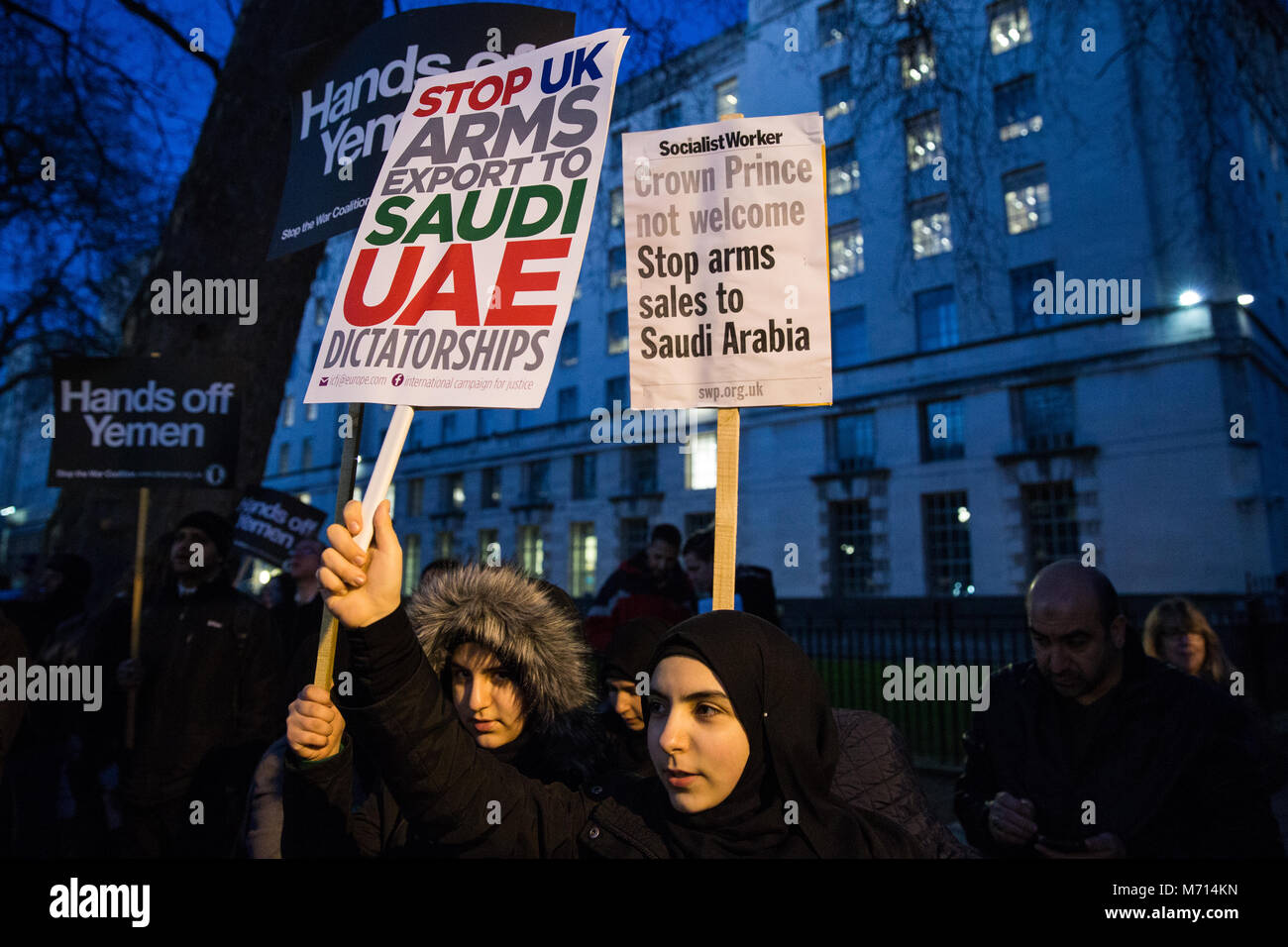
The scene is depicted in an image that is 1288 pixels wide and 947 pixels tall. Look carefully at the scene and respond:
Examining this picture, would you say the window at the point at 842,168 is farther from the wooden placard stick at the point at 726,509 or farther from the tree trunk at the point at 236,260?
the wooden placard stick at the point at 726,509

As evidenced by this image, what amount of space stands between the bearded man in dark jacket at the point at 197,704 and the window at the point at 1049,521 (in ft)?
70.6

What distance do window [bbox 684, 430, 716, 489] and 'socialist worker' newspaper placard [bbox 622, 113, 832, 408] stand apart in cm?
2651

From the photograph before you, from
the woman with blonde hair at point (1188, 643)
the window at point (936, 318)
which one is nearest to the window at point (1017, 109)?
the window at point (936, 318)

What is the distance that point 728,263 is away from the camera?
2.78 m

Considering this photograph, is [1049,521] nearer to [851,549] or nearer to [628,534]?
[851,549]

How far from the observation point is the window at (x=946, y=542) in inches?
912

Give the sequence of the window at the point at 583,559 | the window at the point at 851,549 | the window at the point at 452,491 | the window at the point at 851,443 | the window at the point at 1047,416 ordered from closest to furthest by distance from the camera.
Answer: the window at the point at 1047,416
the window at the point at 851,549
the window at the point at 851,443
the window at the point at 583,559
the window at the point at 452,491

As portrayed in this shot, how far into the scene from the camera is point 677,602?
19.8ft

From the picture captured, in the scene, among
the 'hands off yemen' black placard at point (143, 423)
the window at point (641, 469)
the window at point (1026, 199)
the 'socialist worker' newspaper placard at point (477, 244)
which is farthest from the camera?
the window at point (641, 469)

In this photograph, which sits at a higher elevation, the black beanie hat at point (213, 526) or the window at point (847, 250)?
the window at point (847, 250)

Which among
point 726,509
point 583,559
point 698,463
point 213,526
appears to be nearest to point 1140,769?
point 726,509
